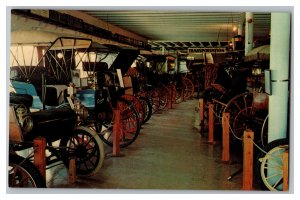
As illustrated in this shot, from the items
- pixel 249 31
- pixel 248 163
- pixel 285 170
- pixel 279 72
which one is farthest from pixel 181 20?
pixel 285 170

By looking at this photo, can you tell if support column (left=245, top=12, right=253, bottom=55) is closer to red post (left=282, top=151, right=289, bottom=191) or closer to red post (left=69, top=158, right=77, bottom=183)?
red post (left=282, top=151, right=289, bottom=191)

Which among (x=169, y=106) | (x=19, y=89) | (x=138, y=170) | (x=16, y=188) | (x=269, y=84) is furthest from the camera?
(x=169, y=106)

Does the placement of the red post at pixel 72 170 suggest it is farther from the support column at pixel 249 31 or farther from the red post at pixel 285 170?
the support column at pixel 249 31

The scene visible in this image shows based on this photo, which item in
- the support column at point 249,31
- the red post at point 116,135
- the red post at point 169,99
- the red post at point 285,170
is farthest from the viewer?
the red post at point 169,99

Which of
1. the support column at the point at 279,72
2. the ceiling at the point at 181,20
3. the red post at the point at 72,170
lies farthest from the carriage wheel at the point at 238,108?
the ceiling at the point at 181,20

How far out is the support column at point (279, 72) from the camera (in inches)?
188

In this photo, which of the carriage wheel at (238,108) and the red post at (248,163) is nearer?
the red post at (248,163)

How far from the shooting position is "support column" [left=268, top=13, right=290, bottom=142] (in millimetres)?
4766

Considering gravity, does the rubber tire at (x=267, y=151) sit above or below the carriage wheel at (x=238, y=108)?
below

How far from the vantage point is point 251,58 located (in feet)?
28.3

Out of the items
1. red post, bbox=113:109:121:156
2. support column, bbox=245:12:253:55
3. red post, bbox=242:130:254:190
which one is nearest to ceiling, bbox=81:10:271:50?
support column, bbox=245:12:253:55
